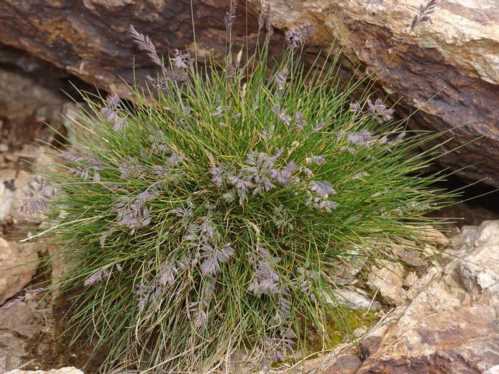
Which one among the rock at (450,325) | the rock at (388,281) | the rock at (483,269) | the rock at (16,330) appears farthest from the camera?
the rock at (388,281)

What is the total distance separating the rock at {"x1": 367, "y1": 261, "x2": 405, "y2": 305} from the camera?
122 inches

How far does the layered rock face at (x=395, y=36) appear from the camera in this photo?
311 cm

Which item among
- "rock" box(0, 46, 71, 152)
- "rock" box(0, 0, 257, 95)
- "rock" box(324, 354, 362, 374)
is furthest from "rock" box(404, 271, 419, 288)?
"rock" box(0, 46, 71, 152)

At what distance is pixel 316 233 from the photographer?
2.97 meters

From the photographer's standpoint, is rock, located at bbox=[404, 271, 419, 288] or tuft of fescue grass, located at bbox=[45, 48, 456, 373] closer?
tuft of fescue grass, located at bbox=[45, 48, 456, 373]

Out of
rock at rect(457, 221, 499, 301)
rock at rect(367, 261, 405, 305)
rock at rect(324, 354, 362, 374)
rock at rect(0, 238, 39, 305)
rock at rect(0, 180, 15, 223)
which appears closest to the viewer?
rock at rect(324, 354, 362, 374)

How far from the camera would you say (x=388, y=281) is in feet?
10.4

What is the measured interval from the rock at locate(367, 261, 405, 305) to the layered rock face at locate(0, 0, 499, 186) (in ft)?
2.42

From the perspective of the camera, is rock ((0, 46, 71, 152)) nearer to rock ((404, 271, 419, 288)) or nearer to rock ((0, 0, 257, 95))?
rock ((0, 0, 257, 95))

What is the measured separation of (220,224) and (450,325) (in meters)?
1.13

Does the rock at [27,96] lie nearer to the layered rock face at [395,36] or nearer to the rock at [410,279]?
the layered rock face at [395,36]

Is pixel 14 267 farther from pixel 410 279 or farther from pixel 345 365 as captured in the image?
pixel 410 279

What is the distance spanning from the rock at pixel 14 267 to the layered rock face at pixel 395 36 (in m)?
1.40

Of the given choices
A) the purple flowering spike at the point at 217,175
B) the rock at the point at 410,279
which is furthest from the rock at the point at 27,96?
the rock at the point at 410,279
